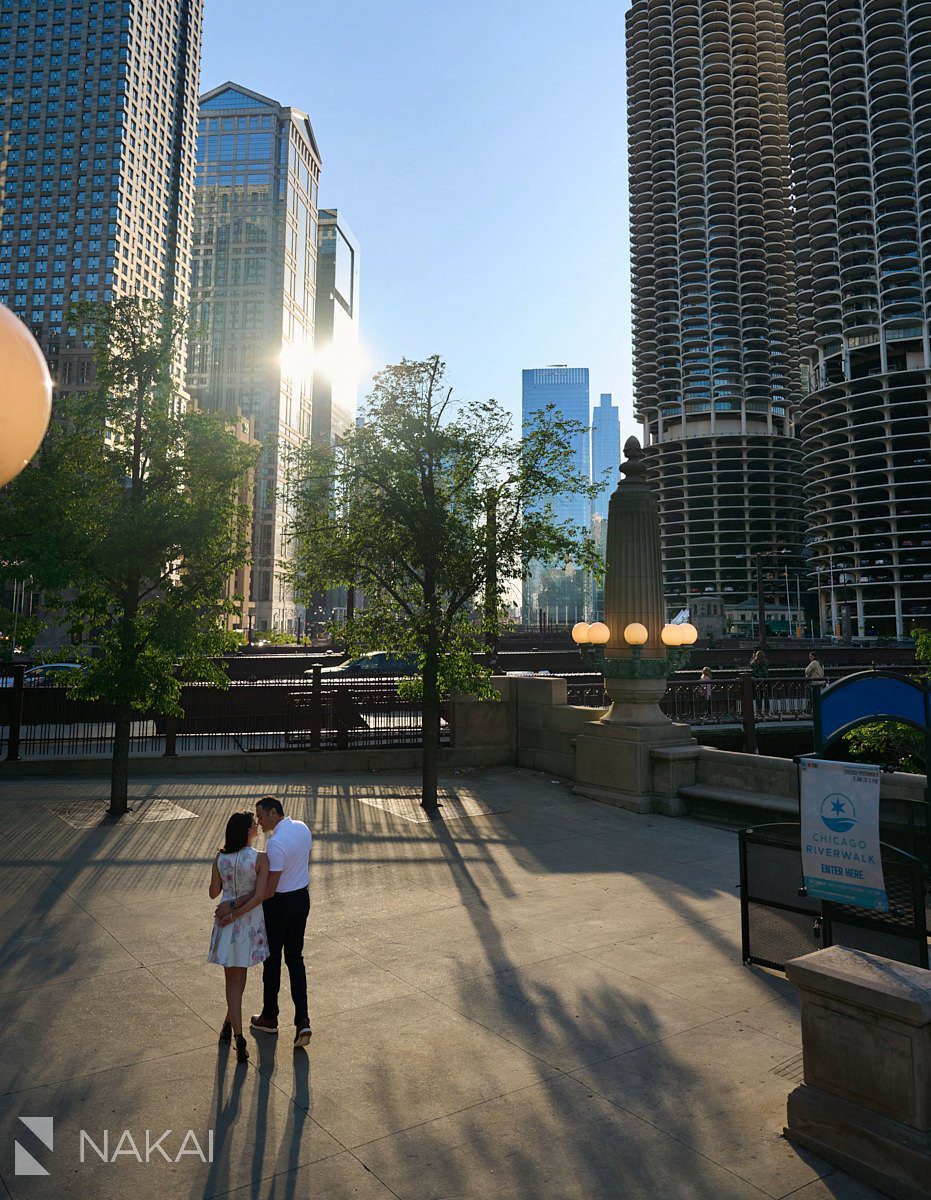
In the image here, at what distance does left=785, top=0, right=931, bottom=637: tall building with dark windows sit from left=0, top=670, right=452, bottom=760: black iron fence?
102 meters

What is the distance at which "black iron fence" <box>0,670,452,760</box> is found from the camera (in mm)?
15617

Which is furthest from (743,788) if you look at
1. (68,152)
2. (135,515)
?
(68,152)

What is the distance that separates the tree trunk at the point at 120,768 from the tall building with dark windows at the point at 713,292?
129 metres

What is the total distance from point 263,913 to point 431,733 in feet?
27.7

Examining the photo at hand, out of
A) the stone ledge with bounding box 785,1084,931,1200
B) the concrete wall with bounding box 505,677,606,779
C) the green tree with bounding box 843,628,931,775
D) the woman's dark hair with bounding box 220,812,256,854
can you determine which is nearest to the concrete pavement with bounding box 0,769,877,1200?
the stone ledge with bounding box 785,1084,931,1200

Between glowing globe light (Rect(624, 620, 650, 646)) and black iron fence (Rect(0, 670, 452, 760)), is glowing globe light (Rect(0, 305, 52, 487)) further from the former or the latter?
black iron fence (Rect(0, 670, 452, 760))

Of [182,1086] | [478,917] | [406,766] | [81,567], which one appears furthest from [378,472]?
[182,1086]

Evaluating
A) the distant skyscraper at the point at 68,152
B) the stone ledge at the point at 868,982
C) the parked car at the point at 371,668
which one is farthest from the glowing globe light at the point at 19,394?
the distant skyscraper at the point at 68,152

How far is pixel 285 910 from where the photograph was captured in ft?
17.1

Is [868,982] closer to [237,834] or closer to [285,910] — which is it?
[285,910]

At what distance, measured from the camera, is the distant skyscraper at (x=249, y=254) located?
605 ft

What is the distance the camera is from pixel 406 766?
53.9 feet

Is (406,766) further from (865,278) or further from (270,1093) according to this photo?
(865,278)

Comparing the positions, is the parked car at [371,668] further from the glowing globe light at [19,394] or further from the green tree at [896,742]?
the glowing globe light at [19,394]
